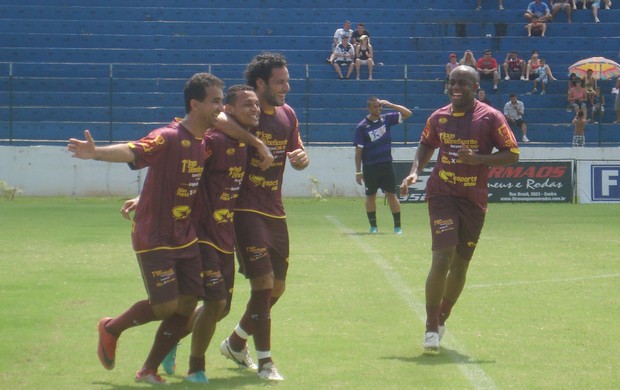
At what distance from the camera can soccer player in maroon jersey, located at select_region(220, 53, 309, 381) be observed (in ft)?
25.0

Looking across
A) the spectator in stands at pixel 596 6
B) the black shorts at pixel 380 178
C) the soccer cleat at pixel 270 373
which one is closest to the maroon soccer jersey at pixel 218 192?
the soccer cleat at pixel 270 373

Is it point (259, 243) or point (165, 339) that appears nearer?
point (165, 339)

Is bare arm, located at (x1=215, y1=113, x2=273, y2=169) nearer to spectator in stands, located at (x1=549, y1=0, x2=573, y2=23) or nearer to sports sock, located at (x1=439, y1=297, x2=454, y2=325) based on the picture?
sports sock, located at (x1=439, y1=297, x2=454, y2=325)

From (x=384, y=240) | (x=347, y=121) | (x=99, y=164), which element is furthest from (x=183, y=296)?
(x=347, y=121)

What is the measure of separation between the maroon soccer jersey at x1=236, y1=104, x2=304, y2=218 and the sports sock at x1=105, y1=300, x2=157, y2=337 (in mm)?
997

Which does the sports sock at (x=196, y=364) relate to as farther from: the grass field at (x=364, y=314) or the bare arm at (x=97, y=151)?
the bare arm at (x=97, y=151)

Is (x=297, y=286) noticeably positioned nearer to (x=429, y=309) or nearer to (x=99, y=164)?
(x=429, y=309)

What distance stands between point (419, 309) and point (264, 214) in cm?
316

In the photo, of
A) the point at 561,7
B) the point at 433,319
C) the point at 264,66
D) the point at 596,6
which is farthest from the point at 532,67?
the point at 264,66

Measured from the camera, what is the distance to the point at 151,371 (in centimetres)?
722

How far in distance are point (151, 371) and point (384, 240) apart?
35.5 feet

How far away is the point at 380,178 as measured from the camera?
19.5 m

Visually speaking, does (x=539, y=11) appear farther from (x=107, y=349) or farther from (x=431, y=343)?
(x=107, y=349)

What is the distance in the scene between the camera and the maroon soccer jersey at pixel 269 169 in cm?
779
